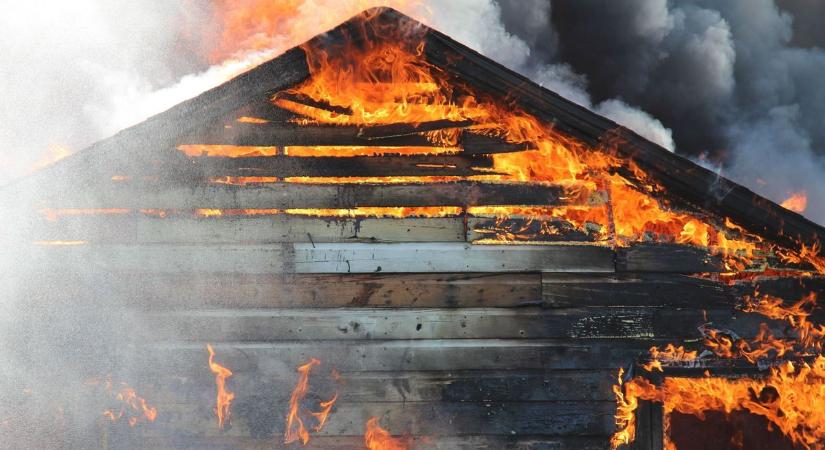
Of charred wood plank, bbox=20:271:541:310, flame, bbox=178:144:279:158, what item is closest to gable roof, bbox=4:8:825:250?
flame, bbox=178:144:279:158

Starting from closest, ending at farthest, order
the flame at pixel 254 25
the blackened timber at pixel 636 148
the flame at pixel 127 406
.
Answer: the blackened timber at pixel 636 148 < the flame at pixel 127 406 < the flame at pixel 254 25

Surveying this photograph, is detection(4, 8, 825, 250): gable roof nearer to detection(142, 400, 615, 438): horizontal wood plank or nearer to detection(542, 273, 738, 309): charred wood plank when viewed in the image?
detection(542, 273, 738, 309): charred wood plank

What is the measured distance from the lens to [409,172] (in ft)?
16.2

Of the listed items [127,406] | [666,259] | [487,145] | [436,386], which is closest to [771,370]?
[666,259]

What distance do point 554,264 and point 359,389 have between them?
2.18 metres

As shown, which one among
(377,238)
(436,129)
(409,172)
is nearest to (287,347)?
(377,238)

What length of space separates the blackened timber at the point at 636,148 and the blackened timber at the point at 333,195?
0.66 meters

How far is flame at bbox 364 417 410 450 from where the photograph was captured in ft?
15.7

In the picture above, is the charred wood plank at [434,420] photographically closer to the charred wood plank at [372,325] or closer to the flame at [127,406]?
the flame at [127,406]

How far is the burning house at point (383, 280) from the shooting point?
4.80 metres

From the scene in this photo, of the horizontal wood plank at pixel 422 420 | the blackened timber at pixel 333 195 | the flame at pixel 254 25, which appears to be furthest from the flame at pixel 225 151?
the flame at pixel 254 25

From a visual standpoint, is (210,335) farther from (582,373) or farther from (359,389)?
(582,373)

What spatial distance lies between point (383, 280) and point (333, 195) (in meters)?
0.94

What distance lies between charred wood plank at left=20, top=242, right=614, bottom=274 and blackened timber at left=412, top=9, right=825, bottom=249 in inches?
36.4
